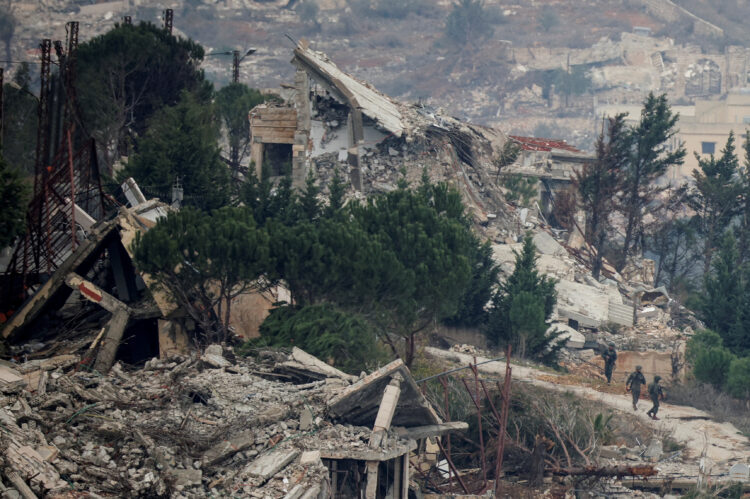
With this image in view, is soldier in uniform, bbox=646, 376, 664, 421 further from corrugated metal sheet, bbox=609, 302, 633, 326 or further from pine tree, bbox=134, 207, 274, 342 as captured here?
corrugated metal sheet, bbox=609, 302, 633, 326

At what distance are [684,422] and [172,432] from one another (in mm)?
11547

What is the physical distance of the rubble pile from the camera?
34.8 ft

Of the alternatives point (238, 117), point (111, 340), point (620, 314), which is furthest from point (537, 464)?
point (238, 117)

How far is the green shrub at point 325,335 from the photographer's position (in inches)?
663

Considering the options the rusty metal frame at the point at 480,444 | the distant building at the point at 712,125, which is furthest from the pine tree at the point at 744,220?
the distant building at the point at 712,125

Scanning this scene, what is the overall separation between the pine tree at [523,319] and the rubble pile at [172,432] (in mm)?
9810

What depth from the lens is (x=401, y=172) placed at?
2867cm

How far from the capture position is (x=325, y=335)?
55.6 ft

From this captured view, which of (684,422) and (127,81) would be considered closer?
(684,422)

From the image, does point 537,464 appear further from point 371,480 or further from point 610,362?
point 610,362

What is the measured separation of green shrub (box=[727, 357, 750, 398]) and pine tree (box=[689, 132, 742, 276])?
49.5 feet

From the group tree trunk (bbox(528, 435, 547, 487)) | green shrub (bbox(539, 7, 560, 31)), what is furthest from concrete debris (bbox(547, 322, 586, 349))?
green shrub (bbox(539, 7, 560, 31))

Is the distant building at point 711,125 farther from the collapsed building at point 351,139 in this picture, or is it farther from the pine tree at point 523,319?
the pine tree at point 523,319

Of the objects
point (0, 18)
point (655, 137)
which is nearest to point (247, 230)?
point (655, 137)
